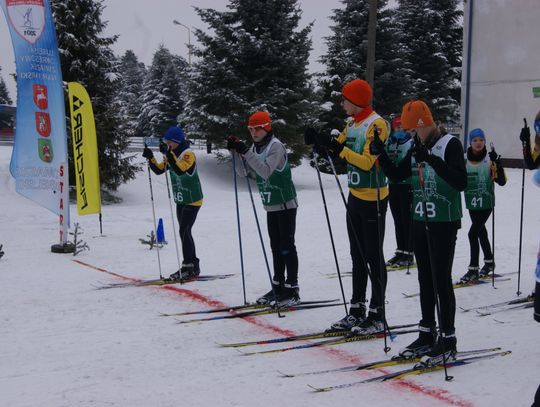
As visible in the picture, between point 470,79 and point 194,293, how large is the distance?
60.6ft

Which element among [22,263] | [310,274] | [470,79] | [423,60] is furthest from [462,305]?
[423,60]

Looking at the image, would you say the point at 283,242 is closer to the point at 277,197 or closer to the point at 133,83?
the point at 277,197

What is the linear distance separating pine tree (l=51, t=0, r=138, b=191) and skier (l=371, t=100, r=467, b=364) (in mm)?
14765

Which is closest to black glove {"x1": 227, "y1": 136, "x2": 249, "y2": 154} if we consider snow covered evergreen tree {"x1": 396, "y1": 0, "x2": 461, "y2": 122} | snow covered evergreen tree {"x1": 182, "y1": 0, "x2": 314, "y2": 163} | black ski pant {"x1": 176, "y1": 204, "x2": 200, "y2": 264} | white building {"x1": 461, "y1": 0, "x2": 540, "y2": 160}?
black ski pant {"x1": 176, "y1": 204, "x2": 200, "y2": 264}

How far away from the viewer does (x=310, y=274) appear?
752cm

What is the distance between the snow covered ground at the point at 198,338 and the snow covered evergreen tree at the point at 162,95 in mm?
32598

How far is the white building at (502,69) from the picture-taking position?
66.2 feet

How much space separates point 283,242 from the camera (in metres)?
5.71

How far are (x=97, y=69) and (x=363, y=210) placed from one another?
14971 millimetres

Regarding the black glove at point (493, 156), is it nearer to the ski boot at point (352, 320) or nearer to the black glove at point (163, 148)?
the ski boot at point (352, 320)

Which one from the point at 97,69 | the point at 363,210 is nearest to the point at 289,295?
the point at 363,210

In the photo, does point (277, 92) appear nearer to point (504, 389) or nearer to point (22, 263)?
point (22, 263)

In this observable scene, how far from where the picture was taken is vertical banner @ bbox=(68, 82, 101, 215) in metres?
9.67

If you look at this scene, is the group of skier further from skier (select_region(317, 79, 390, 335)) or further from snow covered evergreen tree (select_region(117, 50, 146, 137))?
snow covered evergreen tree (select_region(117, 50, 146, 137))
